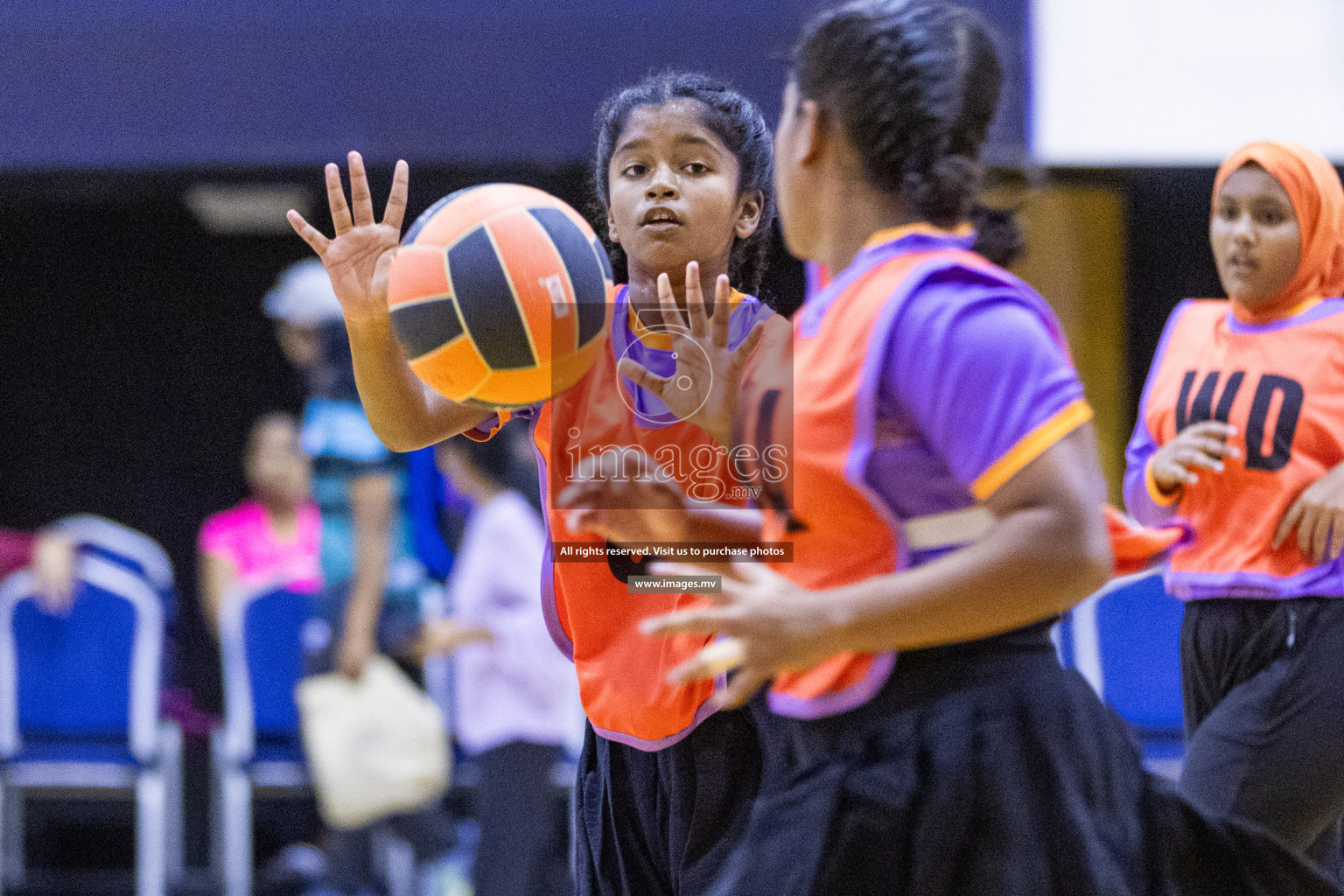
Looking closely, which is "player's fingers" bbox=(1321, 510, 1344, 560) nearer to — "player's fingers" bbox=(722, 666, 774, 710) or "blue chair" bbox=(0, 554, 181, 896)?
"player's fingers" bbox=(722, 666, 774, 710)

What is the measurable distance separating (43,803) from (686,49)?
13.5 ft

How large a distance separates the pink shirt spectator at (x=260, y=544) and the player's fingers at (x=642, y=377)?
338 centimetres

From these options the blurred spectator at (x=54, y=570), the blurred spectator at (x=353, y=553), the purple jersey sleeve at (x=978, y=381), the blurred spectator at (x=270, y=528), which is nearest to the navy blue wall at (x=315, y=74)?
the blurred spectator at (x=353, y=553)

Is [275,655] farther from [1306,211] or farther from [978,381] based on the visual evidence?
[978,381]

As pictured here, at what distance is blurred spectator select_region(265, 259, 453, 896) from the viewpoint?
4.00m

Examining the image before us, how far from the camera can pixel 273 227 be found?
586cm

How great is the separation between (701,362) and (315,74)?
367cm

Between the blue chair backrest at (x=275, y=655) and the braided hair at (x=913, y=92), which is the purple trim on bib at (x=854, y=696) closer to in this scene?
the braided hair at (x=913, y=92)

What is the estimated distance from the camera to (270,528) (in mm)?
5141

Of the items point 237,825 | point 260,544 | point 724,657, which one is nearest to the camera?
point 724,657

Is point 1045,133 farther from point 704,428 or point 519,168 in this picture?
point 704,428

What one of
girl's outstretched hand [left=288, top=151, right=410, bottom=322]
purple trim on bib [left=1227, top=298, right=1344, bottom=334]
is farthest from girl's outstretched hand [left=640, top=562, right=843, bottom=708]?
purple trim on bib [left=1227, top=298, right=1344, bottom=334]

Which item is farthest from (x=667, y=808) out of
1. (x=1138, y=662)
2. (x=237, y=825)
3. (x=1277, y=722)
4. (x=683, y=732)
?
(x=237, y=825)

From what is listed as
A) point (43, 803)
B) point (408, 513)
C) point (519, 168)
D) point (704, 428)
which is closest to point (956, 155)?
point (704, 428)
